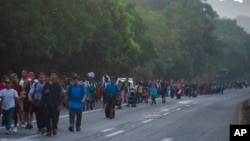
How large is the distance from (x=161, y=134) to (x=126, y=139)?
7.86 feet

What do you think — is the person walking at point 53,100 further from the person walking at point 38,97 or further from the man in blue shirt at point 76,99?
the man in blue shirt at point 76,99

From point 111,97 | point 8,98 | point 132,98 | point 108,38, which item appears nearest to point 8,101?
point 8,98

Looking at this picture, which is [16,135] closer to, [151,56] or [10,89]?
[10,89]

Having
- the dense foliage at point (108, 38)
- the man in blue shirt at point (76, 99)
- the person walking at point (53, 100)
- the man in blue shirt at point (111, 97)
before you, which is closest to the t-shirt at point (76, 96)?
the man in blue shirt at point (76, 99)

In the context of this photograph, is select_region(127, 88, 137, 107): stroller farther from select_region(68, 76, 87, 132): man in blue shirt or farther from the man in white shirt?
the man in white shirt

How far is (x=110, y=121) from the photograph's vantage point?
27922mm

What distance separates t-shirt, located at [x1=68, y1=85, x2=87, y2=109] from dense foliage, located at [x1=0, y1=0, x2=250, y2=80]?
1802 centimetres

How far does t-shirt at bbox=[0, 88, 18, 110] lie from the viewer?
819 inches

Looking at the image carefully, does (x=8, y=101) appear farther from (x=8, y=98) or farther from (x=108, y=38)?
(x=108, y=38)

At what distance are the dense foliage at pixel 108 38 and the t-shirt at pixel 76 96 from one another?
18.0 meters

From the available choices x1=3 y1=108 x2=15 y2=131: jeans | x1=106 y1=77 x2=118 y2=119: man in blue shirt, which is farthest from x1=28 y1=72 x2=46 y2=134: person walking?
x1=106 y1=77 x2=118 y2=119: man in blue shirt

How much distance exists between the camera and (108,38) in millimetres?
62281

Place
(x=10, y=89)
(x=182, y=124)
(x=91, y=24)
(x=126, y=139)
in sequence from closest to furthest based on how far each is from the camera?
(x=126, y=139) → (x=10, y=89) → (x=182, y=124) → (x=91, y=24)

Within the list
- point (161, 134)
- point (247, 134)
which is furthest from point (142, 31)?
point (247, 134)
